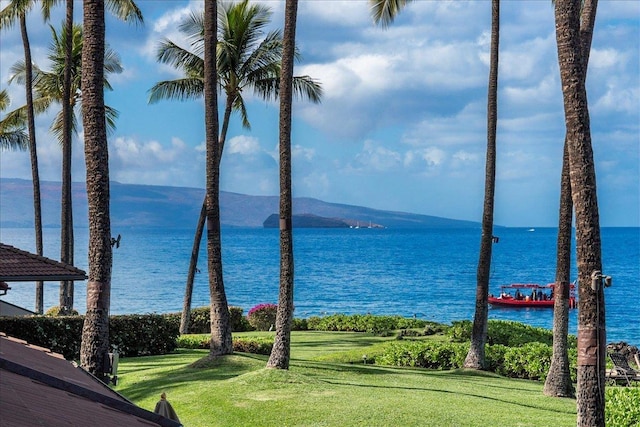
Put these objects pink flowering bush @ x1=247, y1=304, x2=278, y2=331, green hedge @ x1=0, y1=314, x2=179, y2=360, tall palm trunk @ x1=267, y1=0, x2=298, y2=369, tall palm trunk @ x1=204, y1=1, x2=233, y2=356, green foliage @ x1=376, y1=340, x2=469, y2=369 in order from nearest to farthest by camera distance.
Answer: tall palm trunk @ x1=267, y1=0, x2=298, y2=369 → tall palm trunk @ x1=204, y1=1, x2=233, y2=356 → green hedge @ x1=0, y1=314, x2=179, y2=360 → green foliage @ x1=376, y1=340, x2=469, y2=369 → pink flowering bush @ x1=247, y1=304, x2=278, y2=331

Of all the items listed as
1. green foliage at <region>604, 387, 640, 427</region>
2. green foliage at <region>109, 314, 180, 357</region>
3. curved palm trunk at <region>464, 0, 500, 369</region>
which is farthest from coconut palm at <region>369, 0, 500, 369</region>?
green foliage at <region>109, 314, 180, 357</region>

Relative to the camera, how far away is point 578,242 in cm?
1098

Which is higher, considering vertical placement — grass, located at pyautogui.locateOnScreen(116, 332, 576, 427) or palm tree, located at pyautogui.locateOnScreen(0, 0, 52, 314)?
palm tree, located at pyautogui.locateOnScreen(0, 0, 52, 314)

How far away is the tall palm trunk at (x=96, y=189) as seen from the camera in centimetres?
1496

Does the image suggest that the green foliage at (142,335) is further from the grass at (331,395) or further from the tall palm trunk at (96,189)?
the tall palm trunk at (96,189)

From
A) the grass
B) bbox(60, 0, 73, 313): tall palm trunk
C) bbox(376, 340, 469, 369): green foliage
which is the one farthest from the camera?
bbox(60, 0, 73, 313): tall palm trunk

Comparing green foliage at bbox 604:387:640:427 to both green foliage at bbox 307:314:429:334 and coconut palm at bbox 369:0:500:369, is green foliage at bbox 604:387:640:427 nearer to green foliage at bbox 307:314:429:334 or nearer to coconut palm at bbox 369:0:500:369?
coconut palm at bbox 369:0:500:369

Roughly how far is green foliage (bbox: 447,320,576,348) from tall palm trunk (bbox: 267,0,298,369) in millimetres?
9810

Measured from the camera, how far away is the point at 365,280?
109 meters

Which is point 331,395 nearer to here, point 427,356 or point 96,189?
point 96,189

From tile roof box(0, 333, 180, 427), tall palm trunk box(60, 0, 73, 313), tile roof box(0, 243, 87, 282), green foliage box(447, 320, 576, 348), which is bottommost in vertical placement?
green foliage box(447, 320, 576, 348)

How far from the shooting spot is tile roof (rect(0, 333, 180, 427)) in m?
4.80

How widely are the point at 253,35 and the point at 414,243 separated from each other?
16946cm

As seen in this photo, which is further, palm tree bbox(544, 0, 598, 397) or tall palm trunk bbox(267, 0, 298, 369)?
tall palm trunk bbox(267, 0, 298, 369)
